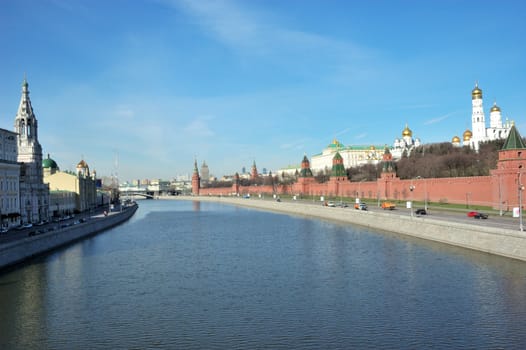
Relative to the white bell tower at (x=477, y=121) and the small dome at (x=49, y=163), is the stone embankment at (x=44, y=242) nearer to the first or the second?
the small dome at (x=49, y=163)

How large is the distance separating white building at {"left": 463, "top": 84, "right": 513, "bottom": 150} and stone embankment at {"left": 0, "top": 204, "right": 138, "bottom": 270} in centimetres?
6982

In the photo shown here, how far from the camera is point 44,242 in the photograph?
3152 cm

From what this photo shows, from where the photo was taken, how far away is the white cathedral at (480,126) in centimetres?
9419

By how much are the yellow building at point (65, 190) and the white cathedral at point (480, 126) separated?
2506 inches

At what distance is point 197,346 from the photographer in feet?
45.3

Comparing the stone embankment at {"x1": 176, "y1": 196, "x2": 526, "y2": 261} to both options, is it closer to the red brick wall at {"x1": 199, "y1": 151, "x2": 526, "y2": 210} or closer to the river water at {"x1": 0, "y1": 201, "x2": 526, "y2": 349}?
the river water at {"x1": 0, "y1": 201, "x2": 526, "y2": 349}

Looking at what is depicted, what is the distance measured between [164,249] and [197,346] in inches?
784

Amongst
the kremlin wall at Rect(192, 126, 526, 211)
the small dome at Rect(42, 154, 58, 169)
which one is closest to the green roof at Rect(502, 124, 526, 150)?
the kremlin wall at Rect(192, 126, 526, 211)

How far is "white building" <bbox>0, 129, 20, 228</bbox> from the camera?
36.7 metres

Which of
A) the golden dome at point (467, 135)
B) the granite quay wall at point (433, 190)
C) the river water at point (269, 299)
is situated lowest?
the river water at point (269, 299)

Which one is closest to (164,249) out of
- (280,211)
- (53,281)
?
(53,281)

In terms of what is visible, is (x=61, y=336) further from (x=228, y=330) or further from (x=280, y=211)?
(x=280, y=211)

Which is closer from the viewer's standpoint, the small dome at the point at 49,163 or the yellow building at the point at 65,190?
the yellow building at the point at 65,190

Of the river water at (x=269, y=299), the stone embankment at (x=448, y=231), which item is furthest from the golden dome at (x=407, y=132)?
the river water at (x=269, y=299)
